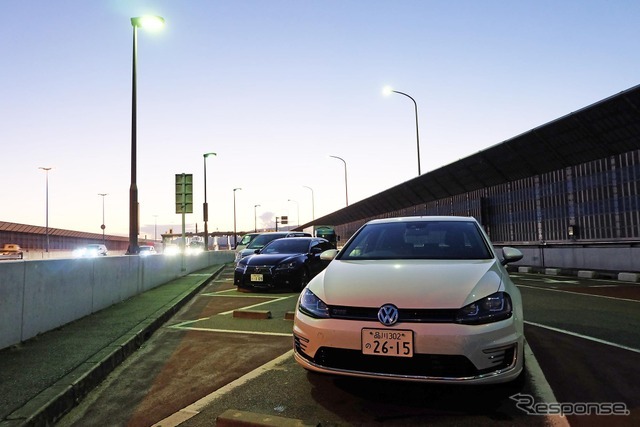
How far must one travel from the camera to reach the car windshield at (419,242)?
4227 mm

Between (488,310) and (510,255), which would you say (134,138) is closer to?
(510,255)

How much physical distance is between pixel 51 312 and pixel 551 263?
627 inches

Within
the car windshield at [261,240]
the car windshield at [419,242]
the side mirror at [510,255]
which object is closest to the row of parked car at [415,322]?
the car windshield at [419,242]

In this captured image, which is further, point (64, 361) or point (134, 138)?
point (134, 138)

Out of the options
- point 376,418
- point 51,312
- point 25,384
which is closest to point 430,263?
point 376,418

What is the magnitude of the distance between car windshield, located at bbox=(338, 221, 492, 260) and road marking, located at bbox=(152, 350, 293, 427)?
51.1 inches

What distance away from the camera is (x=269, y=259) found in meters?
11.2

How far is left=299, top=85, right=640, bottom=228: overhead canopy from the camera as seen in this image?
487 inches

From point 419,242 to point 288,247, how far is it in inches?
319

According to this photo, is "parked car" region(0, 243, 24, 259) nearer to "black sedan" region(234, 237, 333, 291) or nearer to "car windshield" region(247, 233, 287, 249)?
"car windshield" region(247, 233, 287, 249)

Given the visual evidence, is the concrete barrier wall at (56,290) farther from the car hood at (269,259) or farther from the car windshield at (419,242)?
the car windshield at (419,242)

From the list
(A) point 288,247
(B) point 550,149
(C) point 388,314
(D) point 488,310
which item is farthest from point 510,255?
(B) point 550,149

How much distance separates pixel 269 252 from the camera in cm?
1222

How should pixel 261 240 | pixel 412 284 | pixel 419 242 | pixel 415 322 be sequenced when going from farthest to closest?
pixel 261 240 → pixel 419 242 → pixel 412 284 → pixel 415 322
